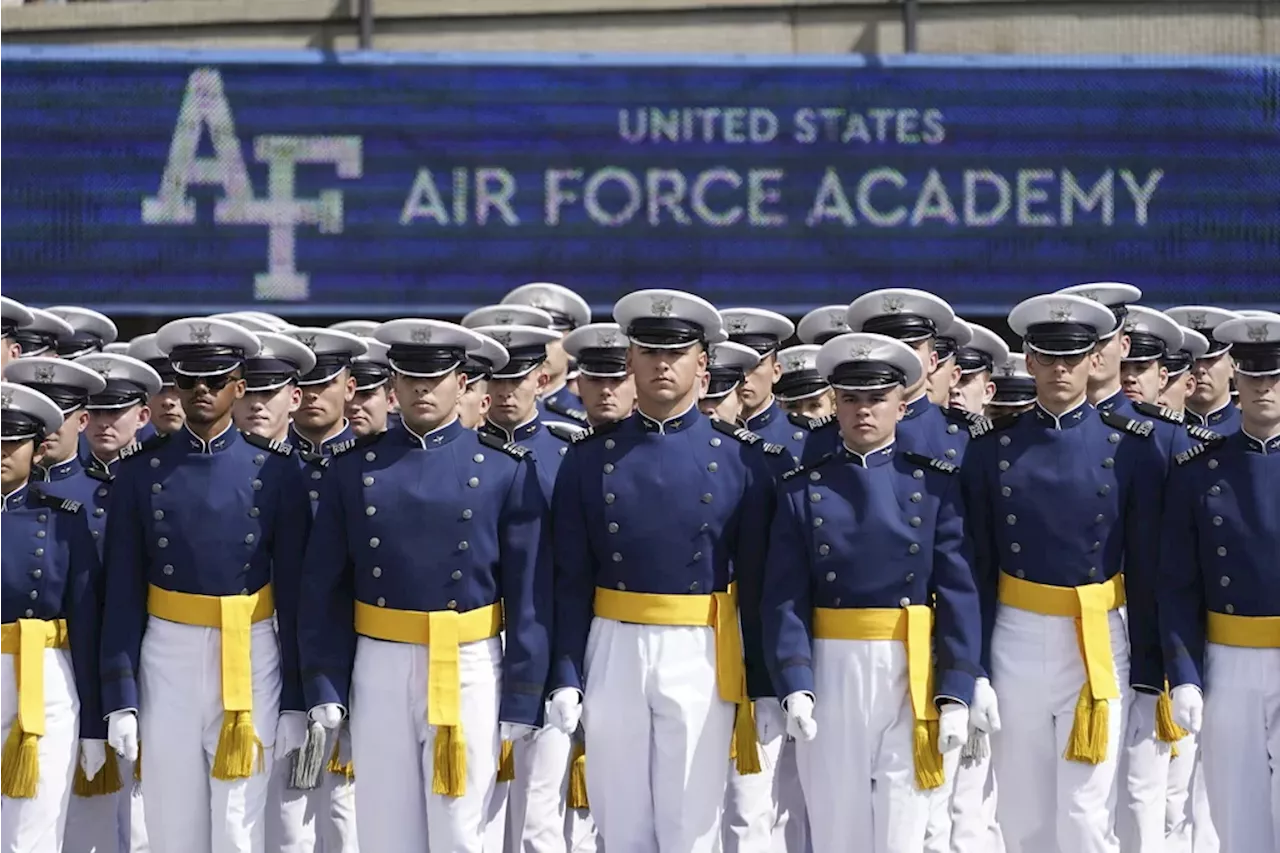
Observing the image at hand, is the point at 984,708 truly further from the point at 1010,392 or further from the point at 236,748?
the point at 1010,392

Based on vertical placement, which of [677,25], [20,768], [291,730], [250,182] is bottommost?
[20,768]

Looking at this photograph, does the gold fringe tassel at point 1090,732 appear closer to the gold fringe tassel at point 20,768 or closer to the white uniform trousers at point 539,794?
the white uniform trousers at point 539,794

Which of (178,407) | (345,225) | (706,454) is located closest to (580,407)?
(178,407)

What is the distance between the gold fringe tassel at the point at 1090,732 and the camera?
21.3ft

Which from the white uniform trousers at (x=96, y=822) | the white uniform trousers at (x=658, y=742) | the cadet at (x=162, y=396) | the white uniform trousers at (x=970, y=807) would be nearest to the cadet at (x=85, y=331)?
the cadet at (x=162, y=396)

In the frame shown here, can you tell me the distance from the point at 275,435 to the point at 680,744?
75.8 inches

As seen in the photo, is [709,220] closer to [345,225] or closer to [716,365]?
[345,225]

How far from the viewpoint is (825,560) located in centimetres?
641

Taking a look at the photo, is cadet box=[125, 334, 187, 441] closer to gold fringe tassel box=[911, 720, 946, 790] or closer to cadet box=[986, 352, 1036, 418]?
gold fringe tassel box=[911, 720, 946, 790]

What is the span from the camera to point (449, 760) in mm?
6250

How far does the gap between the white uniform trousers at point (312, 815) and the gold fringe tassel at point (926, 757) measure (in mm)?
1845

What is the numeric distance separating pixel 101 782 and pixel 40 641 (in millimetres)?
597

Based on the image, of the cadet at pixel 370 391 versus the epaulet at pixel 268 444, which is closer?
the epaulet at pixel 268 444

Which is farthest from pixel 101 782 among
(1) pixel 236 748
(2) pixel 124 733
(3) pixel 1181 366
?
(3) pixel 1181 366
